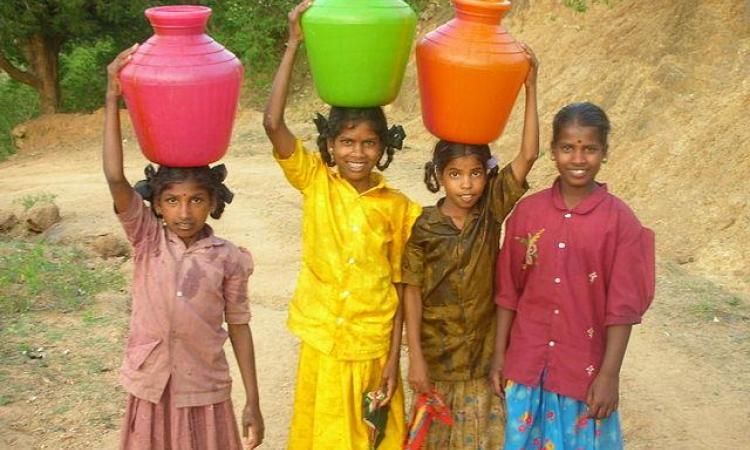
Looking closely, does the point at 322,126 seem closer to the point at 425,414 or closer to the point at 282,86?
the point at 282,86

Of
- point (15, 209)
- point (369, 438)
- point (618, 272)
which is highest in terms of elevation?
point (618, 272)

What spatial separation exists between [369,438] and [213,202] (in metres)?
0.93

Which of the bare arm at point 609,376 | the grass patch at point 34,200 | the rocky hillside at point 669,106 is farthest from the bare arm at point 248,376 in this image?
the grass patch at point 34,200

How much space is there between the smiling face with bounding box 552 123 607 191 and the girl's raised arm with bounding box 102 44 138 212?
121 centimetres

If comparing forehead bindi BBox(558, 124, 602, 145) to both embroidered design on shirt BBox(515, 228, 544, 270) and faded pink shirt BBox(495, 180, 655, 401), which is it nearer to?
faded pink shirt BBox(495, 180, 655, 401)

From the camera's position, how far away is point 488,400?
2.91 m

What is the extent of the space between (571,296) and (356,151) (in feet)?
2.50

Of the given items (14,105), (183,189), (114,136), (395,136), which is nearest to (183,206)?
(183,189)

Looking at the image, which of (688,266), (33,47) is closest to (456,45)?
(688,266)

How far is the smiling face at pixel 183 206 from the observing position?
2498 mm

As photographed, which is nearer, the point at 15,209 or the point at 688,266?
the point at 688,266

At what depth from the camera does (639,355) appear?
15.2ft

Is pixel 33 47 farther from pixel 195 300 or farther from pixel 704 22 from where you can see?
pixel 195 300

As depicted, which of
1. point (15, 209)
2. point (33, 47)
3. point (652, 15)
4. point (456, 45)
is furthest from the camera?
point (33, 47)
